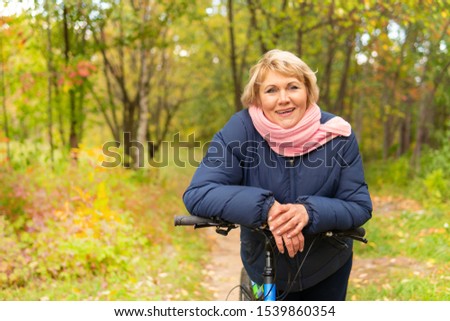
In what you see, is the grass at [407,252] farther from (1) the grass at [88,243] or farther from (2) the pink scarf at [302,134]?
(2) the pink scarf at [302,134]

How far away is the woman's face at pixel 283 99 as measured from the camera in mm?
2592

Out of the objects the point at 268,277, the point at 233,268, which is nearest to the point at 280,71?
the point at 268,277

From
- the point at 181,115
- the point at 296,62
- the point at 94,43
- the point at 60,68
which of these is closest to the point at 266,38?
the point at 94,43

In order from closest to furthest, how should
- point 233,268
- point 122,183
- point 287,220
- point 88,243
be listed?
point 287,220 < point 88,243 < point 233,268 < point 122,183

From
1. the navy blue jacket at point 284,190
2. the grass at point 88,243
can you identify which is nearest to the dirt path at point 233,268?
the grass at point 88,243

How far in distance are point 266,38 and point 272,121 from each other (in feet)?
30.7

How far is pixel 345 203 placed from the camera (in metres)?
2.46

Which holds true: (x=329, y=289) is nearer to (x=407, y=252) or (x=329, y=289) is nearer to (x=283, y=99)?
(x=283, y=99)

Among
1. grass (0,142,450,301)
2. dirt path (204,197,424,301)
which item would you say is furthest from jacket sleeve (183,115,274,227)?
grass (0,142,450,301)

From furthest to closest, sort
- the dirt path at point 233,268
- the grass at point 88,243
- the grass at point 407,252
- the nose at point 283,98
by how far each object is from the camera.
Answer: the dirt path at point 233,268 → the grass at point 88,243 → the grass at point 407,252 → the nose at point 283,98

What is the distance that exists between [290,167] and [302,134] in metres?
0.18

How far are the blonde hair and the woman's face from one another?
3 cm
